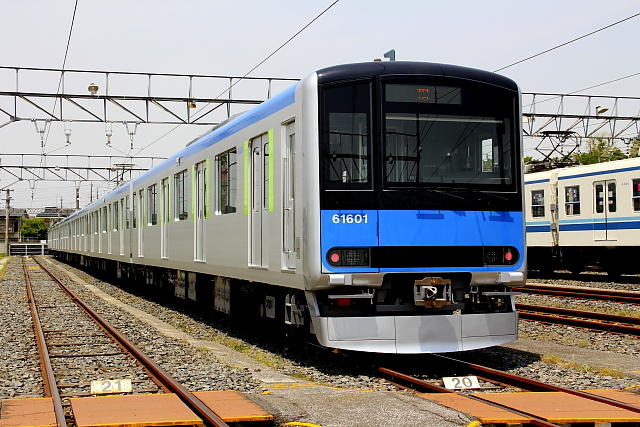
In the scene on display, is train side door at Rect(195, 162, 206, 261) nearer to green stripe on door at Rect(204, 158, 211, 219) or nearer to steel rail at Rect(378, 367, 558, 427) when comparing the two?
green stripe on door at Rect(204, 158, 211, 219)

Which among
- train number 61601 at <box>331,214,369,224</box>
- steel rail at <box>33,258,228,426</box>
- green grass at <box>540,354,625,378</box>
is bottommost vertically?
green grass at <box>540,354,625,378</box>

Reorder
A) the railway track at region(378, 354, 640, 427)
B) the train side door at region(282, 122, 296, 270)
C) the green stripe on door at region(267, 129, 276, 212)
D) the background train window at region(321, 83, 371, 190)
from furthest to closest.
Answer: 1. the green stripe on door at region(267, 129, 276, 212)
2. the train side door at region(282, 122, 296, 270)
3. the background train window at region(321, 83, 371, 190)
4. the railway track at region(378, 354, 640, 427)

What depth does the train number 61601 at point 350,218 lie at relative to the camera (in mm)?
8438

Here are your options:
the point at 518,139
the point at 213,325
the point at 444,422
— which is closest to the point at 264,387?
the point at 444,422

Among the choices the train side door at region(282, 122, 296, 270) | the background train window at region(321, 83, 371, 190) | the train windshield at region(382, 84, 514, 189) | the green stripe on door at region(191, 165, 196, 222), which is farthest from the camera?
the green stripe on door at region(191, 165, 196, 222)

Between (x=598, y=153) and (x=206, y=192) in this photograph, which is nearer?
(x=206, y=192)

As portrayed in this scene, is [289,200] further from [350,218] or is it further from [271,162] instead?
[350,218]

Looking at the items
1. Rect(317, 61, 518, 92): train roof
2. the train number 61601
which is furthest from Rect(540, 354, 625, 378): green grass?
Rect(317, 61, 518, 92): train roof

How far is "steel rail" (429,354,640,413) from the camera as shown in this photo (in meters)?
6.64

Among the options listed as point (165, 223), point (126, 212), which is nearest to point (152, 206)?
point (165, 223)

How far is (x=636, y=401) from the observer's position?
22.6 ft

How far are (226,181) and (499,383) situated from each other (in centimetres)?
515

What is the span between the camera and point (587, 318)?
1447 centimetres

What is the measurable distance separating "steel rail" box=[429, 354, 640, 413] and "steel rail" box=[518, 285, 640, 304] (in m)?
7.74
